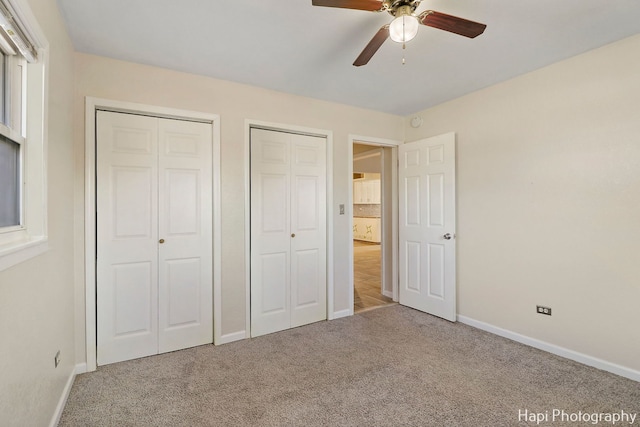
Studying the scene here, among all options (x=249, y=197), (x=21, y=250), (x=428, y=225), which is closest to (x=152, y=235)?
(x=249, y=197)

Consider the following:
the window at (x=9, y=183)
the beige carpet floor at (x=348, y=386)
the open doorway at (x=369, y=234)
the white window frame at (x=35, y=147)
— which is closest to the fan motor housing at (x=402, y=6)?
the white window frame at (x=35, y=147)

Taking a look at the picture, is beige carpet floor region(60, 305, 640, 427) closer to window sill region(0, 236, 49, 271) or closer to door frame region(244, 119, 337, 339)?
door frame region(244, 119, 337, 339)

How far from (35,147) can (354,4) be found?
1783 mm

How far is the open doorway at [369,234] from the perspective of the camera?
4.31 metres

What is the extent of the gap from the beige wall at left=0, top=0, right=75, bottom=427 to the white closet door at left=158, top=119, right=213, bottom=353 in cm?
63

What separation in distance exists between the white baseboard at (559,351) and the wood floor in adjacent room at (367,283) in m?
1.13

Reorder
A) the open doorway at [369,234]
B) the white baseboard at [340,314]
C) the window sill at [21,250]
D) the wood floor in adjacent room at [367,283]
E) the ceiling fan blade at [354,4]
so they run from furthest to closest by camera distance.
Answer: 1. the open doorway at [369,234]
2. the wood floor in adjacent room at [367,283]
3. the white baseboard at [340,314]
4. the ceiling fan blade at [354,4]
5. the window sill at [21,250]

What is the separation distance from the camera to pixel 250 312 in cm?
295

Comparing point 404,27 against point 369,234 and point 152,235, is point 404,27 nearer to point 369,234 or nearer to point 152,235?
point 152,235

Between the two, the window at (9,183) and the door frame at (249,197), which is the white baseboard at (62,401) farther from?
the door frame at (249,197)

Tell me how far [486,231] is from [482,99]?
137 centimetres

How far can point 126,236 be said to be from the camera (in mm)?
2475

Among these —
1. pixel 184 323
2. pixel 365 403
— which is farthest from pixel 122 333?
pixel 365 403

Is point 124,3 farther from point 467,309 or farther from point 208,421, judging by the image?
point 467,309
